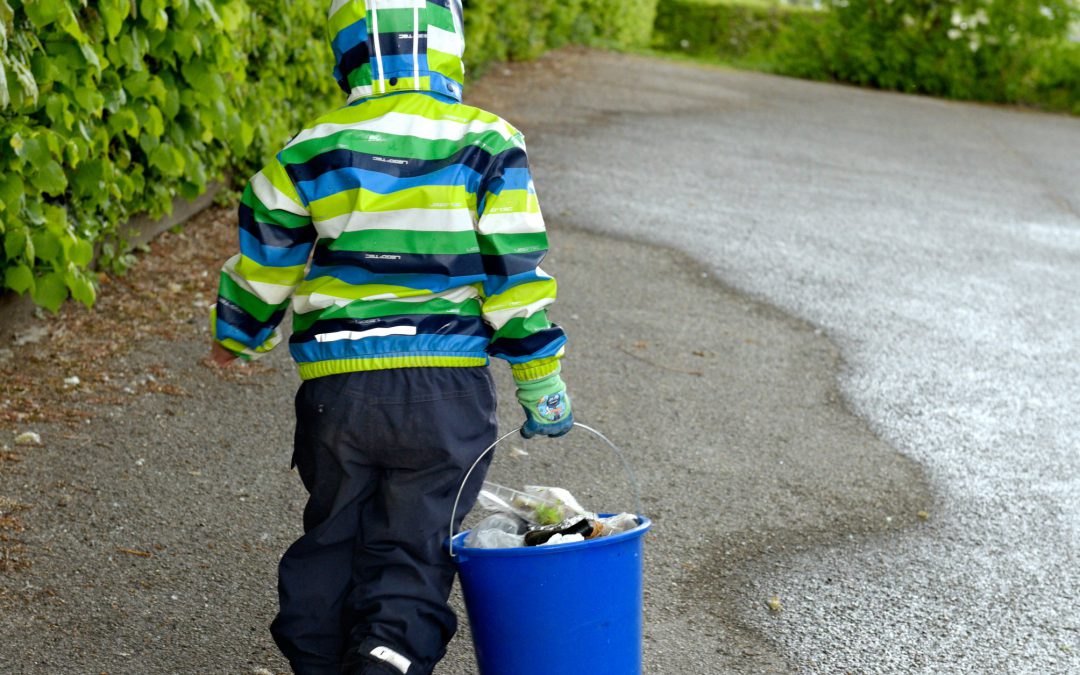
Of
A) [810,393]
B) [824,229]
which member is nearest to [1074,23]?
[824,229]

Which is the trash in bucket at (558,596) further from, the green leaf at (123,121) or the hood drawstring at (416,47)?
the green leaf at (123,121)

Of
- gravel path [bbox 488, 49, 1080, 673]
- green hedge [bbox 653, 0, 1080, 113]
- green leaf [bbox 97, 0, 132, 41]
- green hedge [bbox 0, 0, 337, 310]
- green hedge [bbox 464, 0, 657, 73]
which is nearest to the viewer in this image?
gravel path [bbox 488, 49, 1080, 673]

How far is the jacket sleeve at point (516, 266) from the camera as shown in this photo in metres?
2.64

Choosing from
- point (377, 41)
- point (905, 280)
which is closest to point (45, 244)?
point (377, 41)

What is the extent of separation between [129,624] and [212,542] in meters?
0.48

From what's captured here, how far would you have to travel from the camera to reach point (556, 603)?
8.32 feet

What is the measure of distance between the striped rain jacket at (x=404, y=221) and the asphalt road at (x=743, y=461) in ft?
3.17

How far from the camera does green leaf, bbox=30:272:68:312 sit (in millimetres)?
4535

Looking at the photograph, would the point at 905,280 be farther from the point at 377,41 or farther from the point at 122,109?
the point at 377,41

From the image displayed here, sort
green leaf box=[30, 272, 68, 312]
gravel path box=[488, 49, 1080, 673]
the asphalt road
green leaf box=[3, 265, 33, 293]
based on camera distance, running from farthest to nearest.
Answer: green leaf box=[30, 272, 68, 312], green leaf box=[3, 265, 33, 293], gravel path box=[488, 49, 1080, 673], the asphalt road

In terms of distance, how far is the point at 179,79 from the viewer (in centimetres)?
550

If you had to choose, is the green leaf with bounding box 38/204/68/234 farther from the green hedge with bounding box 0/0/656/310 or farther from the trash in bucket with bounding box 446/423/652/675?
the trash in bucket with bounding box 446/423/652/675

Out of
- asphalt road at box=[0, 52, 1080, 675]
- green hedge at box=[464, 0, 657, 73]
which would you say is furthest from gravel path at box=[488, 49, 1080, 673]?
green hedge at box=[464, 0, 657, 73]

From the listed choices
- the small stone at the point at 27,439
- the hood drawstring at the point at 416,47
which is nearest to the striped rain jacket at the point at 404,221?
the hood drawstring at the point at 416,47
